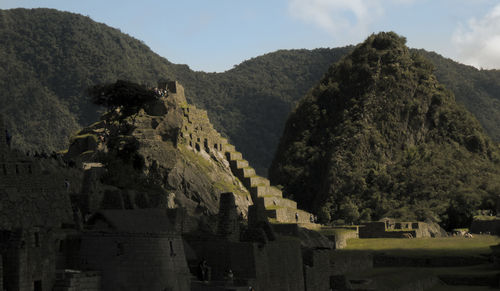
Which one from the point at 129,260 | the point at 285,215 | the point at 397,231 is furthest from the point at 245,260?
the point at 285,215

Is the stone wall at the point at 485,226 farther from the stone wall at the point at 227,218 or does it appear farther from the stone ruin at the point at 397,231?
the stone wall at the point at 227,218

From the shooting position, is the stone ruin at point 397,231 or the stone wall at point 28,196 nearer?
the stone wall at point 28,196

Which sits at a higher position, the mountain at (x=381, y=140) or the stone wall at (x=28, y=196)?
the mountain at (x=381, y=140)

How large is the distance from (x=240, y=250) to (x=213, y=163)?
57.7 m

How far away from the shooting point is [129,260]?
2122 cm

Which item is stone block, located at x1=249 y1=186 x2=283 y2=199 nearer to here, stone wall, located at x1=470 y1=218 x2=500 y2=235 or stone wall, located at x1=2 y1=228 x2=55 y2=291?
stone wall, located at x1=470 y1=218 x2=500 y2=235

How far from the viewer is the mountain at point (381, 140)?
131375 millimetres

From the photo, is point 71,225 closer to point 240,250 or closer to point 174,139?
point 240,250

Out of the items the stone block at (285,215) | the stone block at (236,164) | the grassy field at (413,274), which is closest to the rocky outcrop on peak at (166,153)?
the stone block at (236,164)

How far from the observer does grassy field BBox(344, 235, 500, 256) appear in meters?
62.1

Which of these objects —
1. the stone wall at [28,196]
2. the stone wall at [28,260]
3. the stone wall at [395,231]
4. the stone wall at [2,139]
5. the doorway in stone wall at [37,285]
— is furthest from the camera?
the stone wall at [395,231]

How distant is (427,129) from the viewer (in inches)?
5861

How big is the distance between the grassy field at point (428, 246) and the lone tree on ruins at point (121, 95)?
16905 mm

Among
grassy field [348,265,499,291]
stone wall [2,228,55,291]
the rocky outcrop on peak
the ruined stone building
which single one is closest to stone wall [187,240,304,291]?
the ruined stone building
